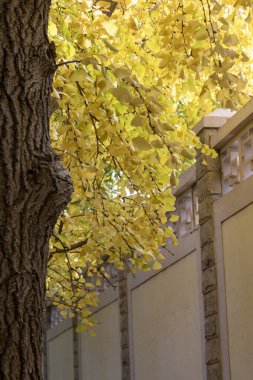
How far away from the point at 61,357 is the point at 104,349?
211 inches

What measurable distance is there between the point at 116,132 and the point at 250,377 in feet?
8.67

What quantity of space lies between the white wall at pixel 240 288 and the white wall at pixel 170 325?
111cm

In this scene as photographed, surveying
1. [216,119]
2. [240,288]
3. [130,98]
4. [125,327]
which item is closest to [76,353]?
[125,327]

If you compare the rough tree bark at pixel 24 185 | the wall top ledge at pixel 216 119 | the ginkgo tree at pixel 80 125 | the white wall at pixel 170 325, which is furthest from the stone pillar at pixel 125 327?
the rough tree bark at pixel 24 185

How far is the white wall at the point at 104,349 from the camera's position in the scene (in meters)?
15.2

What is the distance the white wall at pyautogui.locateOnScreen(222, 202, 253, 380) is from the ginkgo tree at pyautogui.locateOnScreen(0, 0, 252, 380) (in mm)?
687

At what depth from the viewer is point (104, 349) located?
16.4m

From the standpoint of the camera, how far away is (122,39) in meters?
8.82

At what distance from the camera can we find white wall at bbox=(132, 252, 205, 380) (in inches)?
406

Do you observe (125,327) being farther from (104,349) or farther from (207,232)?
(207,232)

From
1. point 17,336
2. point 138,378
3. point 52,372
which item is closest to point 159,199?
point 17,336

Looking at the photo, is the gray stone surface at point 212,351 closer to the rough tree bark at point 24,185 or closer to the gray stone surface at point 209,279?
the gray stone surface at point 209,279

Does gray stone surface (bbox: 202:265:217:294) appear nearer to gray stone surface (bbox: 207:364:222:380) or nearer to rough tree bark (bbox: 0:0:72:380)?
gray stone surface (bbox: 207:364:222:380)

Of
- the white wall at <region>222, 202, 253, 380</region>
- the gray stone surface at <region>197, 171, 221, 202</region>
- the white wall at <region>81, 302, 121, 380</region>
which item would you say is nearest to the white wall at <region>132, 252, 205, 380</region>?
the gray stone surface at <region>197, 171, 221, 202</region>
